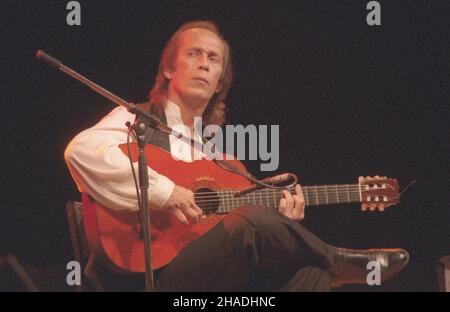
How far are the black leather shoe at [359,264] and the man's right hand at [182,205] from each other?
2.40 ft

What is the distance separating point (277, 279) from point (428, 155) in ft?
5.07

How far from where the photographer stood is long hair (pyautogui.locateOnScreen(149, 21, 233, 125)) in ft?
11.4

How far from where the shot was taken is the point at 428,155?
12.7 feet

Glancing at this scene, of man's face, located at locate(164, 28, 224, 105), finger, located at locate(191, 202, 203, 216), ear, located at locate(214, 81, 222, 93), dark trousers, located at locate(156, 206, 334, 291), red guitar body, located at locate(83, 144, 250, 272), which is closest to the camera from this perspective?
dark trousers, located at locate(156, 206, 334, 291)

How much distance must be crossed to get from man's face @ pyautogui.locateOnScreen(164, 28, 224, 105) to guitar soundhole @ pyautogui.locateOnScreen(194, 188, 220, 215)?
→ 0.60m

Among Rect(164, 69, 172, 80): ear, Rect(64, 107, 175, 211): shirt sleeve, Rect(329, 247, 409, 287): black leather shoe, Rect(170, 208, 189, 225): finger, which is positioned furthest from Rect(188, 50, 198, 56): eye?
Rect(329, 247, 409, 287): black leather shoe

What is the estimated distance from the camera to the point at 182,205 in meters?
2.96

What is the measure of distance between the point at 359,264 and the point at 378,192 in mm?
506

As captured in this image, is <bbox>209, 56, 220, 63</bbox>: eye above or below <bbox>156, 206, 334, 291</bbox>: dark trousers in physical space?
above

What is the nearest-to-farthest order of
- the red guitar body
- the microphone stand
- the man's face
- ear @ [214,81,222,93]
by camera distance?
the microphone stand < the red guitar body < the man's face < ear @ [214,81,222,93]

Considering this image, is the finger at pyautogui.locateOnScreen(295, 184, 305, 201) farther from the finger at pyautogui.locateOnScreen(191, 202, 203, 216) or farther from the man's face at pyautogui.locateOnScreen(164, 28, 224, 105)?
the man's face at pyautogui.locateOnScreen(164, 28, 224, 105)

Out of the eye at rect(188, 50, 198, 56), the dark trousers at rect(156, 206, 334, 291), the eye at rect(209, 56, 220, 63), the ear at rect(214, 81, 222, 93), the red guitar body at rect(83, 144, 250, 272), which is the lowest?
the dark trousers at rect(156, 206, 334, 291)

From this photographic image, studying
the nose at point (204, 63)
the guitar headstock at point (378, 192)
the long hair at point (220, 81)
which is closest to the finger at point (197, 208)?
the long hair at point (220, 81)

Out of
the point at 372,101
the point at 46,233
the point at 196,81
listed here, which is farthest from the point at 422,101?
the point at 46,233
